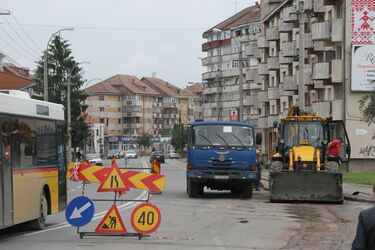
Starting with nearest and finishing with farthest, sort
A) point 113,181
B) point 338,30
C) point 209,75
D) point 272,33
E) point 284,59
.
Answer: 1. point 113,181
2. point 338,30
3. point 284,59
4. point 272,33
5. point 209,75

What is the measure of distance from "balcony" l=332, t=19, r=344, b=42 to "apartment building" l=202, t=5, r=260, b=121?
6800cm

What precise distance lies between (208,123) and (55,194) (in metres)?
9.99

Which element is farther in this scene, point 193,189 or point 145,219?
point 193,189

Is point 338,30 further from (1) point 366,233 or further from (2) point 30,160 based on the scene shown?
(1) point 366,233

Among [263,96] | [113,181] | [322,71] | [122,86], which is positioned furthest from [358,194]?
[122,86]

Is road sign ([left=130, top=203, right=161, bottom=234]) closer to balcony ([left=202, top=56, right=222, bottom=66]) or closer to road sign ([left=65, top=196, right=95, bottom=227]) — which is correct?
road sign ([left=65, top=196, right=95, bottom=227])

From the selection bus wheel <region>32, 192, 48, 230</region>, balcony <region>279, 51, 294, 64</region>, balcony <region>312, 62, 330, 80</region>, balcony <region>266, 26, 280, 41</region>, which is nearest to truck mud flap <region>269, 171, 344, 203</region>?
bus wheel <region>32, 192, 48, 230</region>

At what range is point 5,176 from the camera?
12.6 m

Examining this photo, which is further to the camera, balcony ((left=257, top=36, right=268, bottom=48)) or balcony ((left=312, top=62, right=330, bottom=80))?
balcony ((left=257, top=36, right=268, bottom=48))

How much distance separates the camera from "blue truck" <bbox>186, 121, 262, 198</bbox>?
2472 cm

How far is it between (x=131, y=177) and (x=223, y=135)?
→ 1174 centimetres

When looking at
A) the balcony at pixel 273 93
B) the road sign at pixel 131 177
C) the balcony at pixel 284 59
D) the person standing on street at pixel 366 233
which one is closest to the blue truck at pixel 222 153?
the road sign at pixel 131 177

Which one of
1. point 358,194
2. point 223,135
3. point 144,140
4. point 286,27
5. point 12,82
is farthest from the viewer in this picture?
point 144,140

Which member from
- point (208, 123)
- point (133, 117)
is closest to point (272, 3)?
point (208, 123)
